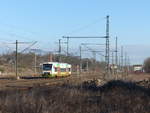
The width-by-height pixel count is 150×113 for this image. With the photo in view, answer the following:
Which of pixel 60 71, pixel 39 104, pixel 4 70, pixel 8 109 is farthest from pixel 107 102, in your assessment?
pixel 4 70

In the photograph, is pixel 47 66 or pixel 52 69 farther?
pixel 52 69

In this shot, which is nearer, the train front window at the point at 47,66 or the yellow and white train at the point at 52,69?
the train front window at the point at 47,66

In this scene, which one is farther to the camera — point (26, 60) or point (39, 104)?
point (26, 60)

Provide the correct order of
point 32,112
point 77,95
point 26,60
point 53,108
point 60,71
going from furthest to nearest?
point 26,60 → point 60,71 → point 77,95 → point 53,108 → point 32,112

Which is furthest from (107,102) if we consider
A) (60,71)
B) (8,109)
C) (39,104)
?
(60,71)

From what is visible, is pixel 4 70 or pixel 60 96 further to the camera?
pixel 4 70

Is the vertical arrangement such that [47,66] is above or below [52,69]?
above

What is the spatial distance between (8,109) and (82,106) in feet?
11.4

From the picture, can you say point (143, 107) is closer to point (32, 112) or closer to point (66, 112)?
point (66, 112)

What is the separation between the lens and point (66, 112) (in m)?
14.8

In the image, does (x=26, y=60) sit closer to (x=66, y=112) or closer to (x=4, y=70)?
(x=4, y=70)

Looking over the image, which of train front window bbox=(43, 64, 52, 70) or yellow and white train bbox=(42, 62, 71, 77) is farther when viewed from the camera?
yellow and white train bbox=(42, 62, 71, 77)

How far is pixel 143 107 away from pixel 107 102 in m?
2.53

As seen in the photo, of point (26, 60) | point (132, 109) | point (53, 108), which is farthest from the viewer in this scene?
point (26, 60)
